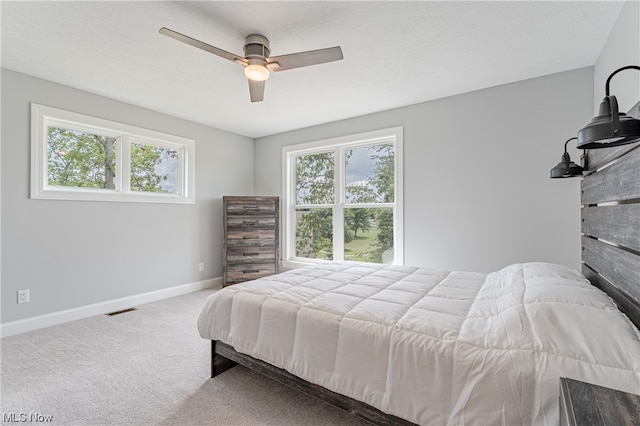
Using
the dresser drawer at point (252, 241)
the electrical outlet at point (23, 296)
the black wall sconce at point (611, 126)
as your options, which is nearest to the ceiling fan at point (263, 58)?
the black wall sconce at point (611, 126)

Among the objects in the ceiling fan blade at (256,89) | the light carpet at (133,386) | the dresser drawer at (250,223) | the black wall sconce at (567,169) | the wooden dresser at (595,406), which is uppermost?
the ceiling fan blade at (256,89)

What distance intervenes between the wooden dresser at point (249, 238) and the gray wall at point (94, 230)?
470 mm

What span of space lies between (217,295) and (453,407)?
159cm

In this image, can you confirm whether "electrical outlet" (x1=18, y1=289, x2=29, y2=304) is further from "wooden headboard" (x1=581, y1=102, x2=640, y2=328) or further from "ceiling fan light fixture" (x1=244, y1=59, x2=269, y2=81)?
"wooden headboard" (x1=581, y1=102, x2=640, y2=328)

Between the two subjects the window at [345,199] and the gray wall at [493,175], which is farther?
the window at [345,199]

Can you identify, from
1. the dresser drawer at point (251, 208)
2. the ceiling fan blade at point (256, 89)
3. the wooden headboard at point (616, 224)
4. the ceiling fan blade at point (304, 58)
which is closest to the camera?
the wooden headboard at point (616, 224)

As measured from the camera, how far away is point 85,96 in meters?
3.25

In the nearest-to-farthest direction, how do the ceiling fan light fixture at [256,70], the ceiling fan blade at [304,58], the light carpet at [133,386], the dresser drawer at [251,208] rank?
1. the light carpet at [133,386]
2. the ceiling fan blade at [304,58]
3. the ceiling fan light fixture at [256,70]
4. the dresser drawer at [251,208]

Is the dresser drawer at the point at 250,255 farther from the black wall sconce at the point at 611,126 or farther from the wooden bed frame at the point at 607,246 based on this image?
the black wall sconce at the point at 611,126

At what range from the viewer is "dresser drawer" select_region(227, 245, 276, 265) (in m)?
4.30

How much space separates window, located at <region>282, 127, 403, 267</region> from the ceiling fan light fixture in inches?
80.7

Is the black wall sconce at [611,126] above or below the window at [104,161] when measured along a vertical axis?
below

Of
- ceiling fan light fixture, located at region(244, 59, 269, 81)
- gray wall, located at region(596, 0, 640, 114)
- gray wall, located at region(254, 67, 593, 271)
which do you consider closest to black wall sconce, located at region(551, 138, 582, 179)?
gray wall, located at region(596, 0, 640, 114)

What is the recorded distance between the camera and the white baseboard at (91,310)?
9.16 ft
